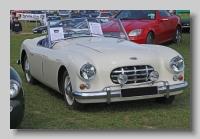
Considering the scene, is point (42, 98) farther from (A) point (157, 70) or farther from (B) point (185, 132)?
(B) point (185, 132)

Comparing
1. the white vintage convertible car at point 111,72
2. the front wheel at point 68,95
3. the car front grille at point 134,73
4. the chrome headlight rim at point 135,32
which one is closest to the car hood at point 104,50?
the white vintage convertible car at point 111,72

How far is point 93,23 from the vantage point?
6.94 metres

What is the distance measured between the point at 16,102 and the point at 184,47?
681 centimetres

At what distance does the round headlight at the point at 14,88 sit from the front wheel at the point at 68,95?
1.45 m

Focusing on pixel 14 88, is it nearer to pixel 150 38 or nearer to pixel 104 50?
pixel 104 50

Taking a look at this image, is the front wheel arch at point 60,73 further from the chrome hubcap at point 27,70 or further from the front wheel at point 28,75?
the chrome hubcap at point 27,70

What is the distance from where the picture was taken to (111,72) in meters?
5.52

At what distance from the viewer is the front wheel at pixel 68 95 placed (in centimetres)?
570

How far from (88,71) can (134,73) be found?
2.11 ft

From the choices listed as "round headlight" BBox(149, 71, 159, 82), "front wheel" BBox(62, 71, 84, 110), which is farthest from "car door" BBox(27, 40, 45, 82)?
"round headlight" BBox(149, 71, 159, 82)

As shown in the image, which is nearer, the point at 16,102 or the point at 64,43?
the point at 16,102

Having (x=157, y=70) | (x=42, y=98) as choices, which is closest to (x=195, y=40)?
(x=157, y=70)

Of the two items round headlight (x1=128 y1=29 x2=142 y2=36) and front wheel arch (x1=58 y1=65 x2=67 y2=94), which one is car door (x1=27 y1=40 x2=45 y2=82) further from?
round headlight (x1=128 y1=29 x2=142 y2=36)

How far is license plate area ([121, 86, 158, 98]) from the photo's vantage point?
5.50m
